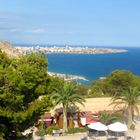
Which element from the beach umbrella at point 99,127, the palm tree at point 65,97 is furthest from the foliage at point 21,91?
the palm tree at point 65,97

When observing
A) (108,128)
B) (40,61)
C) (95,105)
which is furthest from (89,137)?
(40,61)

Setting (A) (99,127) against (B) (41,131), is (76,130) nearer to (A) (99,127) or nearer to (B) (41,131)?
(B) (41,131)

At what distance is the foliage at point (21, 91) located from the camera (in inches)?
901

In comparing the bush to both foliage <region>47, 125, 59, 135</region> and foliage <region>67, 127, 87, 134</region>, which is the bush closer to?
foliage <region>47, 125, 59, 135</region>

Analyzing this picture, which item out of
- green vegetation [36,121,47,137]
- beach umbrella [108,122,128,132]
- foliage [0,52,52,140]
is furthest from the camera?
green vegetation [36,121,47,137]

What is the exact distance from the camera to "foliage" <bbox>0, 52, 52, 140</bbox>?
22.9 m

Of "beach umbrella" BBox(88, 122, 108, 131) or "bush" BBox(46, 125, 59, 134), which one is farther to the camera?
"bush" BBox(46, 125, 59, 134)

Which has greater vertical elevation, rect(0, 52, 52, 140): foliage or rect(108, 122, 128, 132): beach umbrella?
rect(0, 52, 52, 140): foliage

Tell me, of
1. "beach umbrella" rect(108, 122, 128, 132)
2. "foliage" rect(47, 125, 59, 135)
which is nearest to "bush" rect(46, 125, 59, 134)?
"foliage" rect(47, 125, 59, 135)

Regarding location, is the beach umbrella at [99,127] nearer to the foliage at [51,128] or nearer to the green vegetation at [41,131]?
the foliage at [51,128]

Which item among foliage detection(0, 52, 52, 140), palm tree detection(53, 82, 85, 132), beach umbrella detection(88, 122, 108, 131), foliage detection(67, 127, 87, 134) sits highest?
foliage detection(0, 52, 52, 140)

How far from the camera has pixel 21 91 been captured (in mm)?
23625

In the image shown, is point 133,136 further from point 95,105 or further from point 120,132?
point 95,105

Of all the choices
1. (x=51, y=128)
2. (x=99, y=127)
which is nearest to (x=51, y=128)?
(x=51, y=128)
